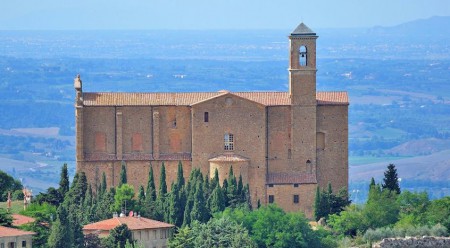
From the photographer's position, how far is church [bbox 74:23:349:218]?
83438 millimetres

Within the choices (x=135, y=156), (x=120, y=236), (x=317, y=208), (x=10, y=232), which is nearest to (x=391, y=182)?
(x=317, y=208)

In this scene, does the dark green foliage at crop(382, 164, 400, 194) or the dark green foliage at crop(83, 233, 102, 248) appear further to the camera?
the dark green foliage at crop(382, 164, 400, 194)

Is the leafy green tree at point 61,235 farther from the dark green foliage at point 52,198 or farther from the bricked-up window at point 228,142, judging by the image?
the bricked-up window at point 228,142

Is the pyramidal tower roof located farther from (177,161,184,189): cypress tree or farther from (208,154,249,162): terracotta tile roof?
(177,161,184,189): cypress tree

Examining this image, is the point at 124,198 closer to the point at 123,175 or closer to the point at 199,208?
the point at 199,208

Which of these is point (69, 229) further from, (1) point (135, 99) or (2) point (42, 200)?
(1) point (135, 99)

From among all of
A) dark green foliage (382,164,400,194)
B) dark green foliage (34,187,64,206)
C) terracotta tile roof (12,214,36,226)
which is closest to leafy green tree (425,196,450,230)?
dark green foliage (382,164,400,194)

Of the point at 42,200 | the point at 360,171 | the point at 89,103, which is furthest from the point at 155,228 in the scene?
the point at 360,171

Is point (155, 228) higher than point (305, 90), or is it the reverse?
point (305, 90)

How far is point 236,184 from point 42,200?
7.70 m

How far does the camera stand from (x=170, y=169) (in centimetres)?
8344

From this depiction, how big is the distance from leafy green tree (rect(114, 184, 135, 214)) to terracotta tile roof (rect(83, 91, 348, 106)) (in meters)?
7.06

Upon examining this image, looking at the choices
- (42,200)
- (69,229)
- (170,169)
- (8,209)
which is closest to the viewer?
(69,229)

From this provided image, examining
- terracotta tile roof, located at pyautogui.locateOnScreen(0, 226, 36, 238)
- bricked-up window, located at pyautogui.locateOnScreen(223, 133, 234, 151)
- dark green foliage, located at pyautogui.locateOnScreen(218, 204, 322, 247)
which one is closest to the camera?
terracotta tile roof, located at pyautogui.locateOnScreen(0, 226, 36, 238)
